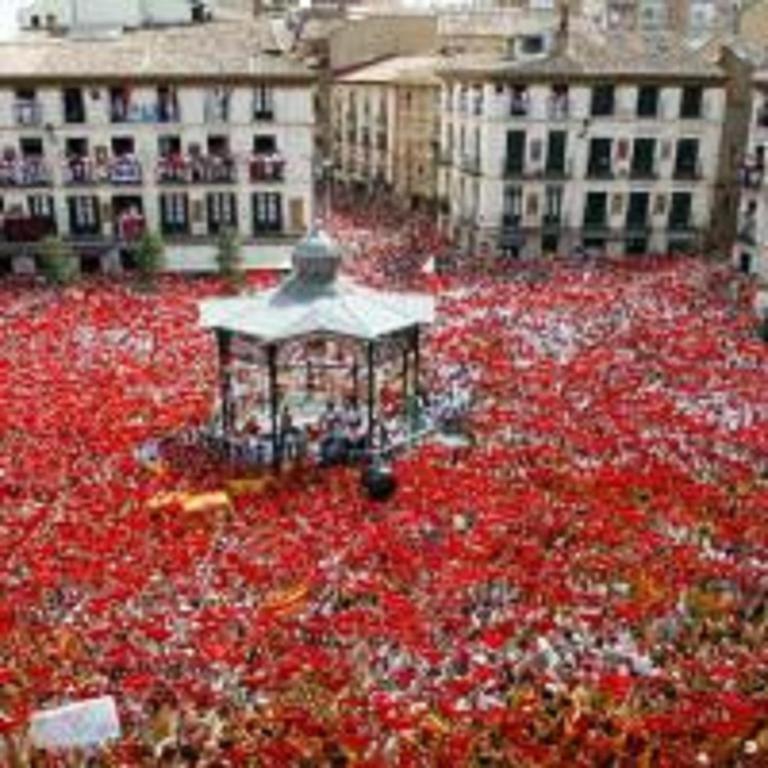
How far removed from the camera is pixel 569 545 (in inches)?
1132

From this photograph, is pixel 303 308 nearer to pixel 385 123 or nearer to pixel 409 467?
pixel 409 467

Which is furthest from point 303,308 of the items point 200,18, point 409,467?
point 200,18

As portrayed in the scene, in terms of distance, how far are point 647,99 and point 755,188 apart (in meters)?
8.82

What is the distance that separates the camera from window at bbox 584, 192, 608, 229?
223ft

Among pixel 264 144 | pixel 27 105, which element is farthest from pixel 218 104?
pixel 27 105

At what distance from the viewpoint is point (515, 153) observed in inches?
2628

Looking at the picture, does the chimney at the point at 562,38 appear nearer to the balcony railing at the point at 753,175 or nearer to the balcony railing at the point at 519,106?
the balcony railing at the point at 519,106

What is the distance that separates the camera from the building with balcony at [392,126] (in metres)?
83.2

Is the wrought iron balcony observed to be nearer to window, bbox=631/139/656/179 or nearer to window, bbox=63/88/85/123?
window, bbox=63/88/85/123

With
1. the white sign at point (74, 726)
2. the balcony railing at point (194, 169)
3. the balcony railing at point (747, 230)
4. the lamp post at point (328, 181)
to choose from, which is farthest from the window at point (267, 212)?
the white sign at point (74, 726)

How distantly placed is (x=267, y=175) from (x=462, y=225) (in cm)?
1485

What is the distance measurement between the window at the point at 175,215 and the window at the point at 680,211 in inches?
1143

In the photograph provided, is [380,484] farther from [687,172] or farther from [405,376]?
[687,172]

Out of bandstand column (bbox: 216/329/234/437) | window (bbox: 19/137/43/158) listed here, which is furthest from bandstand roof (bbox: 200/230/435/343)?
window (bbox: 19/137/43/158)
